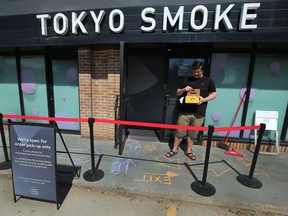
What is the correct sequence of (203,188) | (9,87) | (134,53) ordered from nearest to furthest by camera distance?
(203,188) → (134,53) → (9,87)

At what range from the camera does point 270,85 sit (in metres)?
4.12

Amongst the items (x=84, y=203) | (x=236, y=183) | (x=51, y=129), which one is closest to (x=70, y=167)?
(x=84, y=203)

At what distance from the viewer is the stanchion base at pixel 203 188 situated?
2750mm

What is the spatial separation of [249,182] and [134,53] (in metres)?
3.71

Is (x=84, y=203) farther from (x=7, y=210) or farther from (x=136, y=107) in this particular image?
(x=136, y=107)

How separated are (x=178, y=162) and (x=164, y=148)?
0.71 meters

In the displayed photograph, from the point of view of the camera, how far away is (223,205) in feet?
8.46

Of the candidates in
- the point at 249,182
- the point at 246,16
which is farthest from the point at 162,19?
the point at 249,182

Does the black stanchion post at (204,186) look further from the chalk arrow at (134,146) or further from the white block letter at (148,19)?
the white block letter at (148,19)

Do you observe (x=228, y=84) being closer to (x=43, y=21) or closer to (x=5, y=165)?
(x=43, y=21)

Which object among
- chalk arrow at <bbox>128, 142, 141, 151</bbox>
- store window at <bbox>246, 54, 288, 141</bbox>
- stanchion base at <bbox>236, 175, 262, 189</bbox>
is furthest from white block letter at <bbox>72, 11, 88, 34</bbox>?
stanchion base at <bbox>236, 175, 262, 189</bbox>

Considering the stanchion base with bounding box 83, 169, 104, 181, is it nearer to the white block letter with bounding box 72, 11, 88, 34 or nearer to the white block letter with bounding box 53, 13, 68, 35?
the white block letter with bounding box 72, 11, 88, 34

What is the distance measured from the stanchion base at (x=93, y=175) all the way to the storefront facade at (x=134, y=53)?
1336mm

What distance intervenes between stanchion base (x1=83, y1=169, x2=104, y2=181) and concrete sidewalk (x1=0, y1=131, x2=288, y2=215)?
0.19ft
